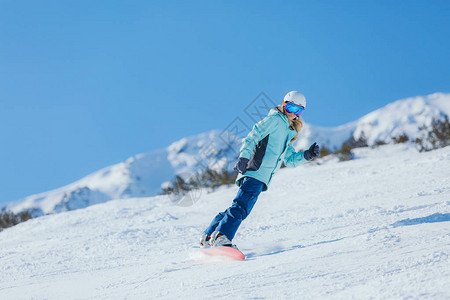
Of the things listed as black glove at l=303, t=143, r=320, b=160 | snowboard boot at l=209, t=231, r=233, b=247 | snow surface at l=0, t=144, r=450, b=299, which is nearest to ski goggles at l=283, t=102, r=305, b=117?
black glove at l=303, t=143, r=320, b=160

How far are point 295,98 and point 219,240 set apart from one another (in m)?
1.48

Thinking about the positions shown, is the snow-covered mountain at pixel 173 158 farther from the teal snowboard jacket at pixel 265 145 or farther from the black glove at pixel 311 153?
the teal snowboard jacket at pixel 265 145

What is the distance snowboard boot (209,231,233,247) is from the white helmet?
136cm

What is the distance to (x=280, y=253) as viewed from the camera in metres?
2.83

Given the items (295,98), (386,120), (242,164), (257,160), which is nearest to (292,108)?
(295,98)

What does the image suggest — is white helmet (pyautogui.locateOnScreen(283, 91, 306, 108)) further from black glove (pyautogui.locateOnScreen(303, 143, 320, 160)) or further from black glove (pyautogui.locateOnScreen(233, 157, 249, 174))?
black glove (pyautogui.locateOnScreen(233, 157, 249, 174))

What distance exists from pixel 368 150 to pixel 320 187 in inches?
452

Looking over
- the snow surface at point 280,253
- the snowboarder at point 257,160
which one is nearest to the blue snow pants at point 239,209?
the snowboarder at point 257,160

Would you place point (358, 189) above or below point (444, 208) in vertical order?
above

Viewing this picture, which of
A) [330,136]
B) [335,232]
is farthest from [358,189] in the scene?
[330,136]

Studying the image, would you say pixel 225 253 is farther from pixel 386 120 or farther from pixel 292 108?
pixel 386 120

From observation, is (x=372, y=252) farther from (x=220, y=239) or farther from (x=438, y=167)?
(x=438, y=167)

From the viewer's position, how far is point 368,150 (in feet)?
57.8

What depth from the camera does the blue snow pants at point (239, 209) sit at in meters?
3.22
